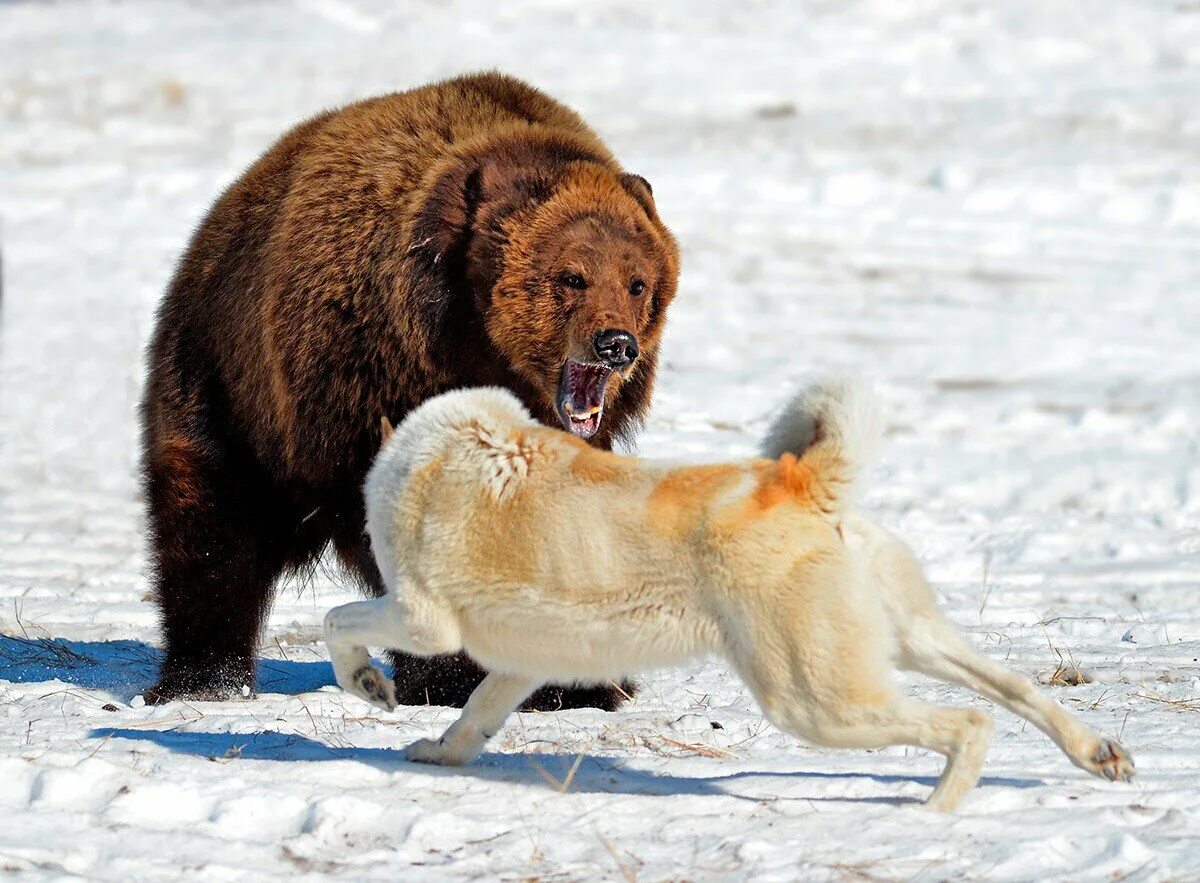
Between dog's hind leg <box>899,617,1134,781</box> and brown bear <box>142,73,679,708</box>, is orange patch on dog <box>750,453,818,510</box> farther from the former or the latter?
brown bear <box>142,73,679,708</box>

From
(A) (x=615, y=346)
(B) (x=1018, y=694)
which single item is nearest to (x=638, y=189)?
(A) (x=615, y=346)

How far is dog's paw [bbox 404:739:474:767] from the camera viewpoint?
491 centimetres

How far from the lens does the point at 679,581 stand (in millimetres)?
4273

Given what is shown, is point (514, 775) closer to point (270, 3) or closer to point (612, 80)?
point (612, 80)

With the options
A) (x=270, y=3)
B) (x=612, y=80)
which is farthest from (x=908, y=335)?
(x=270, y=3)

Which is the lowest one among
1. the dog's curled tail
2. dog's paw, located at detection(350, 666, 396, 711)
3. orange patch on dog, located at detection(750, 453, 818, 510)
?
dog's paw, located at detection(350, 666, 396, 711)

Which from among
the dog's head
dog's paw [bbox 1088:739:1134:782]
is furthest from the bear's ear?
dog's paw [bbox 1088:739:1134:782]

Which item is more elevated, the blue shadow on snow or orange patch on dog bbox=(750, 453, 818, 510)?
orange patch on dog bbox=(750, 453, 818, 510)

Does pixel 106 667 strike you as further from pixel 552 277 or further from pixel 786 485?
pixel 786 485

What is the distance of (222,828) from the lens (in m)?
4.21

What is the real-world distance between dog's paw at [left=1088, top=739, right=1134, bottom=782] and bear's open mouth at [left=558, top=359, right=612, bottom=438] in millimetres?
2500

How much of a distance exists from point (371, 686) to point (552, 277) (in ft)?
6.82

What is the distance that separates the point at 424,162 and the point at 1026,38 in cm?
1882

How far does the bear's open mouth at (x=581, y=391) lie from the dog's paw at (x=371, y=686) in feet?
5.28
